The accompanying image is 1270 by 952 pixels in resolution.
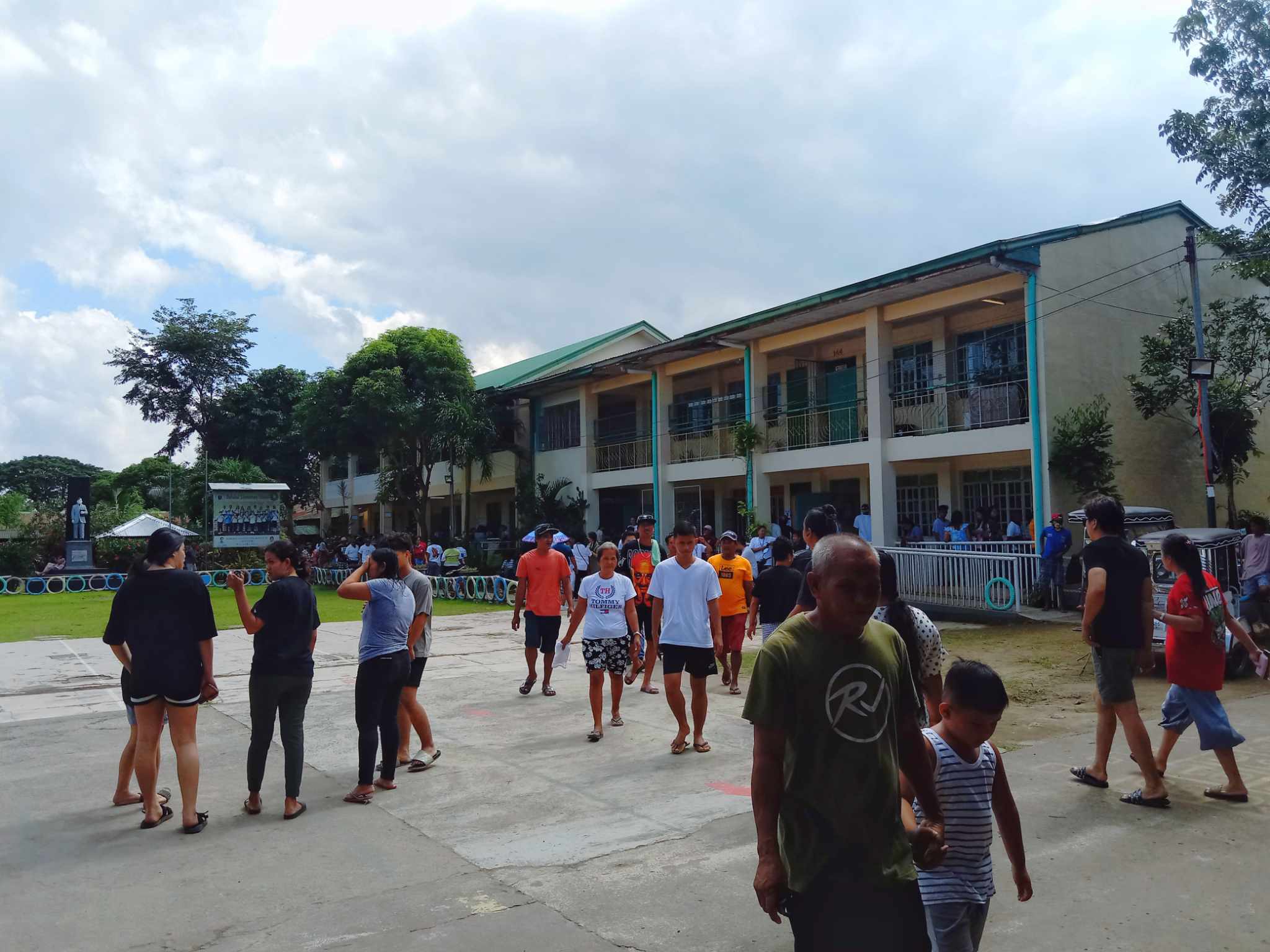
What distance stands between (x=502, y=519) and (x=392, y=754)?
96.4 ft

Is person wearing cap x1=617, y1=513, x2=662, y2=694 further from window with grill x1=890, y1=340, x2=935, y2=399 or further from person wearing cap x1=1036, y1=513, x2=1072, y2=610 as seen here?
window with grill x1=890, y1=340, x2=935, y2=399

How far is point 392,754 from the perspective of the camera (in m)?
6.34

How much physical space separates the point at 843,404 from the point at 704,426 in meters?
4.38

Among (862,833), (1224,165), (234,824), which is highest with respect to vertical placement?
(1224,165)

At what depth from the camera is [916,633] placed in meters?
4.02

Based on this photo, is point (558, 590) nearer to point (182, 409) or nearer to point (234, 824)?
point (234, 824)

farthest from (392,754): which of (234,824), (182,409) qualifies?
(182,409)

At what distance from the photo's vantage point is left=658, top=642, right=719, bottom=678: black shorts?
23.6ft

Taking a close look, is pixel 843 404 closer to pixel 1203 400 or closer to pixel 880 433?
pixel 880 433

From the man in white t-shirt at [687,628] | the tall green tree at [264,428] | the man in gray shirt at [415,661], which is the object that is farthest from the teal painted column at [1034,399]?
the tall green tree at [264,428]

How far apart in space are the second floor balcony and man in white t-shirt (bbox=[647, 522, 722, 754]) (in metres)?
12.0

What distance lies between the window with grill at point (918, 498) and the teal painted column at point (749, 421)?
10.5ft

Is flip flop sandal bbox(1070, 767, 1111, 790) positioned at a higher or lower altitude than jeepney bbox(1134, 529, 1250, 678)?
lower

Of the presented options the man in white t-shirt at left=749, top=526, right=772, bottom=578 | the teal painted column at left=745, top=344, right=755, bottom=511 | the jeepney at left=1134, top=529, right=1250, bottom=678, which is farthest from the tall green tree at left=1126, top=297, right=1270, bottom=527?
the teal painted column at left=745, top=344, right=755, bottom=511
